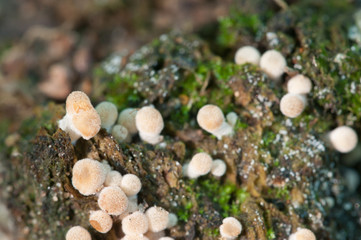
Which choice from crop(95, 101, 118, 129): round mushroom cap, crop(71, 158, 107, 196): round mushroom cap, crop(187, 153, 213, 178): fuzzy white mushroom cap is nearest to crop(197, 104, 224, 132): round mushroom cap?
crop(187, 153, 213, 178): fuzzy white mushroom cap

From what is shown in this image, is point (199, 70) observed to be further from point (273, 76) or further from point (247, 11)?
point (247, 11)

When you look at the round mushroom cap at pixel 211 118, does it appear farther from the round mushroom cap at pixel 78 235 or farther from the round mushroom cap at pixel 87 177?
the round mushroom cap at pixel 78 235

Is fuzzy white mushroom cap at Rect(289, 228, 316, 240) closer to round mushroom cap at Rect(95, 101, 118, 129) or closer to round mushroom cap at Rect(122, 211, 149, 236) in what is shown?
round mushroom cap at Rect(122, 211, 149, 236)

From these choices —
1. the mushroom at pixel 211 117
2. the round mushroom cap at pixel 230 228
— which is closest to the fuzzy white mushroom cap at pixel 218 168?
the mushroom at pixel 211 117

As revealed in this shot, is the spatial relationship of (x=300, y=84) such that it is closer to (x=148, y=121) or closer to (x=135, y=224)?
(x=148, y=121)

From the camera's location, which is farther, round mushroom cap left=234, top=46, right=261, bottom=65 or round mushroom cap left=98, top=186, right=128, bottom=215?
round mushroom cap left=234, top=46, right=261, bottom=65

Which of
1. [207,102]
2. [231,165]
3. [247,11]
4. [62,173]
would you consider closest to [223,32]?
[247,11]

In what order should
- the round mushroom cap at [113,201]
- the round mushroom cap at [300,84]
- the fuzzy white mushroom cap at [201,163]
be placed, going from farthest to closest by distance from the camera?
the round mushroom cap at [300,84] → the fuzzy white mushroom cap at [201,163] → the round mushroom cap at [113,201]
